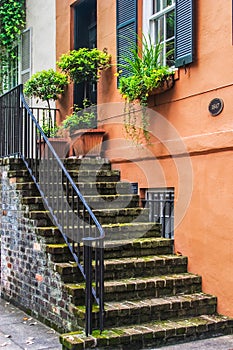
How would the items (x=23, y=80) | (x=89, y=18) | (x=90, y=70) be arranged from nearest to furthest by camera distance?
1. (x=90, y=70)
2. (x=89, y=18)
3. (x=23, y=80)

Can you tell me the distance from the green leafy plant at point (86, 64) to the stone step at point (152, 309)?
13.1 feet

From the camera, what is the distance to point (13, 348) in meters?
5.23

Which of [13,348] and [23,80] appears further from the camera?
[23,80]

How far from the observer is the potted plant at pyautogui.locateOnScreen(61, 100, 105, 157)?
811 cm

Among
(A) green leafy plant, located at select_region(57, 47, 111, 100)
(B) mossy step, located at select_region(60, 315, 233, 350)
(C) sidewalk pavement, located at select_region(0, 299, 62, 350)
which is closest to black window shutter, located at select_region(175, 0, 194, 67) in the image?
(A) green leafy plant, located at select_region(57, 47, 111, 100)

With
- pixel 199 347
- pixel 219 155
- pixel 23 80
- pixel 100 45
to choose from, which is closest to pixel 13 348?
pixel 199 347

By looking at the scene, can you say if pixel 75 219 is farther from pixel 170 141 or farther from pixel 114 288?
pixel 170 141

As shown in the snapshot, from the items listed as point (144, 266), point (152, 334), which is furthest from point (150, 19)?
point (152, 334)

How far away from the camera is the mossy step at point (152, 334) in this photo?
16.2ft

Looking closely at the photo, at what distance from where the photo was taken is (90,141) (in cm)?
813

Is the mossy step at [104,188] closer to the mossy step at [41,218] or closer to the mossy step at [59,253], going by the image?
the mossy step at [41,218]

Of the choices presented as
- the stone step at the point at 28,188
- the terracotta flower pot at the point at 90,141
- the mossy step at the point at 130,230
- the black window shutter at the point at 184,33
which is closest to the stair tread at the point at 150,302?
the mossy step at the point at 130,230

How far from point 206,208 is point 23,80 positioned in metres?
6.82

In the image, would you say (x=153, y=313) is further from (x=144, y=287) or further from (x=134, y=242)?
(x=134, y=242)
